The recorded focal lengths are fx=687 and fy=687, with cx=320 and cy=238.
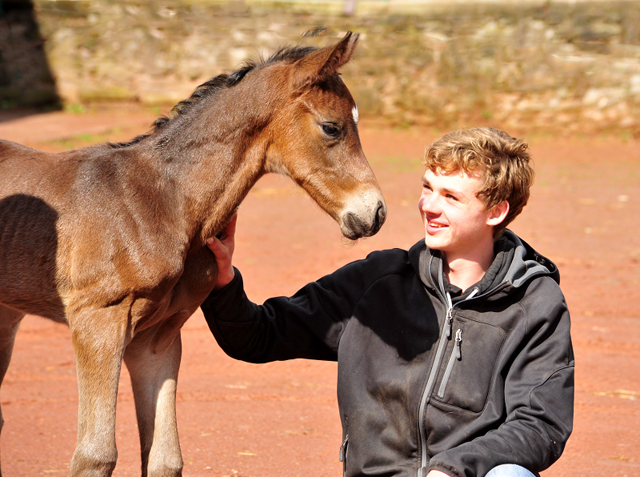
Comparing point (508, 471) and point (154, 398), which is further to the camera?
point (154, 398)

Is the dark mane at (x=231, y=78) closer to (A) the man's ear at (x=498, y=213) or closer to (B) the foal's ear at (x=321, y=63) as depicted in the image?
(B) the foal's ear at (x=321, y=63)

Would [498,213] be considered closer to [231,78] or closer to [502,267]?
A: [502,267]

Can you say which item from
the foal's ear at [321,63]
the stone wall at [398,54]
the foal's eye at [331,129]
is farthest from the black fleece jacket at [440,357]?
the stone wall at [398,54]

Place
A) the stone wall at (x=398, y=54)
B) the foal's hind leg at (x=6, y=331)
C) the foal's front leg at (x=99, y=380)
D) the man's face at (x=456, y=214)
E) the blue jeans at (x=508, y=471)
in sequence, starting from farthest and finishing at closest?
the stone wall at (x=398, y=54), the foal's hind leg at (x=6, y=331), the foal's front leg at (x=99, y=380), the man's face at (x=456, y=214), the blue jeans at (x=508, y=471)

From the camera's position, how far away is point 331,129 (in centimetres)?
296

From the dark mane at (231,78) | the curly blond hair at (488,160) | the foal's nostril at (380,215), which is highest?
the dark mane at (231,78)

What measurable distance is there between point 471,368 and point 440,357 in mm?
120

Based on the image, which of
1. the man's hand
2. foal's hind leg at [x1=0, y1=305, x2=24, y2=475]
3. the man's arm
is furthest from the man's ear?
foal's hind leg at [x1=0, y1=305, x2=24, y2=475]

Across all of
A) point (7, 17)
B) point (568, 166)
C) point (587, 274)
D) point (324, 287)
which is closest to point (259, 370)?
point (324, 287)

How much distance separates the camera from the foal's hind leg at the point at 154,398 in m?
3.12

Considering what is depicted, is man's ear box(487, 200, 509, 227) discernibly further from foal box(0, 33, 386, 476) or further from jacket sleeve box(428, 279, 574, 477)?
foal box(0, 33, 386, 476)

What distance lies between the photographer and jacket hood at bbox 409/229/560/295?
256 cm

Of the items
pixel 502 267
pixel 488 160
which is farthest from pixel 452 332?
pixel 488 160

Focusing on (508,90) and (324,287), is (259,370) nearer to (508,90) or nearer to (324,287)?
(324,287)
